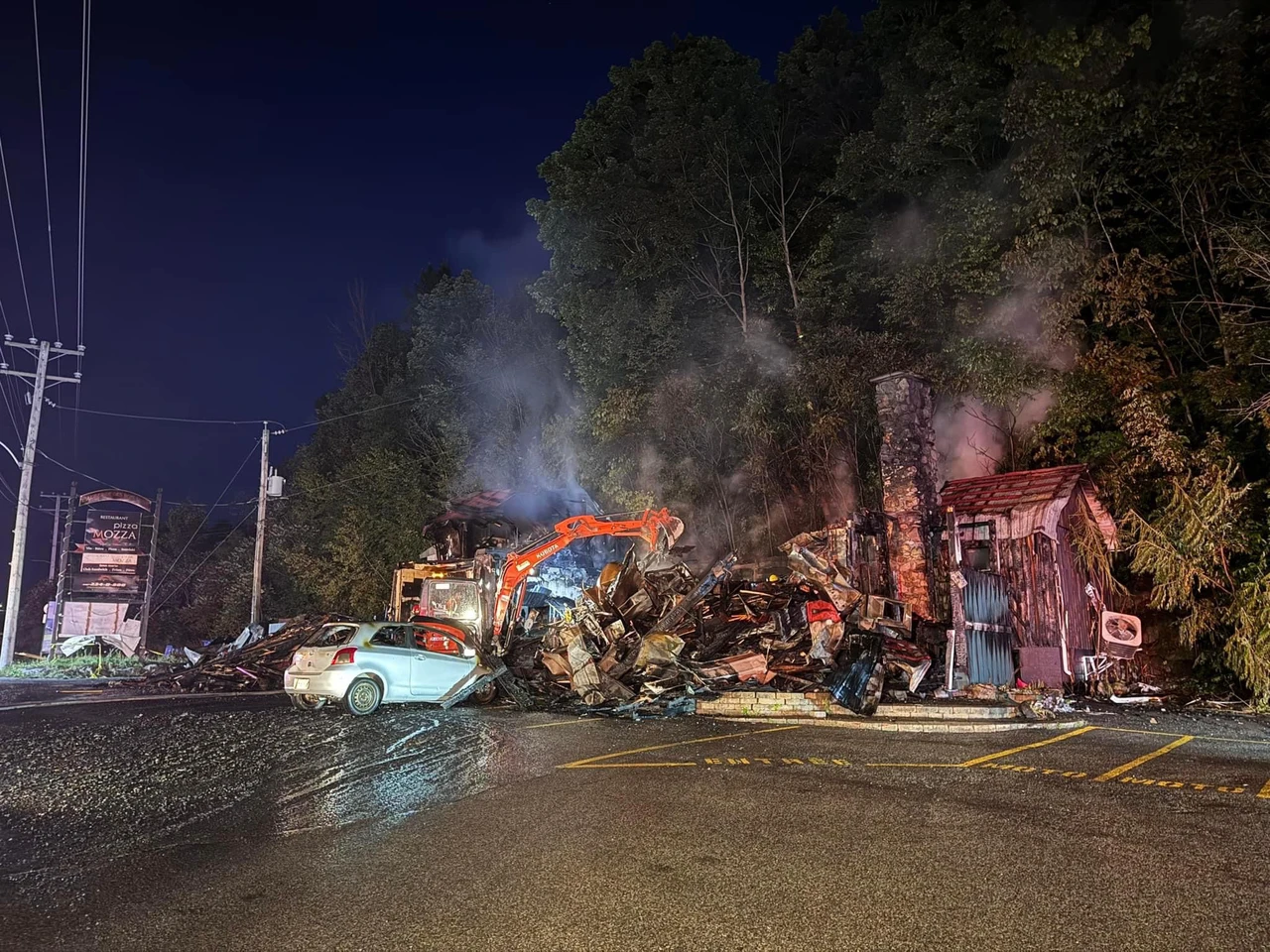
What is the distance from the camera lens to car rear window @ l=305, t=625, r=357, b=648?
13156mm

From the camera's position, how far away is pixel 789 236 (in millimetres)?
24906

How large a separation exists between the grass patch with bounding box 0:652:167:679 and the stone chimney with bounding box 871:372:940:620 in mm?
20938

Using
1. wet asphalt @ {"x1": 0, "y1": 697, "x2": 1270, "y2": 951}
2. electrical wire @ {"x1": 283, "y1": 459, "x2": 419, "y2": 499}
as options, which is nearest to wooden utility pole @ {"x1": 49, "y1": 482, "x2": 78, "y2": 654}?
electrical wire @ {"x1": 283, "y1": 459, "x2": 419, "y2": 499}

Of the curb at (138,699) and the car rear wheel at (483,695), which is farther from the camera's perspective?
the car rear wheel at (483,695)

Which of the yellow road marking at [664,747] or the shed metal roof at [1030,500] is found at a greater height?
the shed metal roof at [1030,500]

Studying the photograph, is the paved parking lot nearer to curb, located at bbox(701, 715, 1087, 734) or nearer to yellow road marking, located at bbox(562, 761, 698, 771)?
yellow road marking, located at bbox(562, 761, 698, 771)

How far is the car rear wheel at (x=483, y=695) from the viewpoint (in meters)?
14.4

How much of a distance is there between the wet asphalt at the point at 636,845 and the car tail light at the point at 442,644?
4.91m

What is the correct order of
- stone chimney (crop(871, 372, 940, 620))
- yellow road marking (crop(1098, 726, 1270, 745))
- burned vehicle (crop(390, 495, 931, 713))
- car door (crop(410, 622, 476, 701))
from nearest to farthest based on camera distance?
yellow road marking (crop(1098, 726, 1270, 745))
car door (crop(410, 622, 476, 701))
burned vehicle (crop(390, 495, 931, 713))
stone chimney (crop(871, 372, 940, 620))

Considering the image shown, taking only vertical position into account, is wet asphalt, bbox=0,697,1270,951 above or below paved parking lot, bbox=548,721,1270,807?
above

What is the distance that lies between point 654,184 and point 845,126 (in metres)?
6.28

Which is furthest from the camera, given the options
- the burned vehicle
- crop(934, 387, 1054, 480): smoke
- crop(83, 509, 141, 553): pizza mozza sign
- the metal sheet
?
crop(83, 509, 141, 553): pizza mozza sign

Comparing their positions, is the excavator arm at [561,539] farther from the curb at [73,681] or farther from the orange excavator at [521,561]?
Result: the curb at [73,681]

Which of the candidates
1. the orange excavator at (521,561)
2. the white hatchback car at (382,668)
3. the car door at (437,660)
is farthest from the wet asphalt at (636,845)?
the orange excavator at (521,561)
